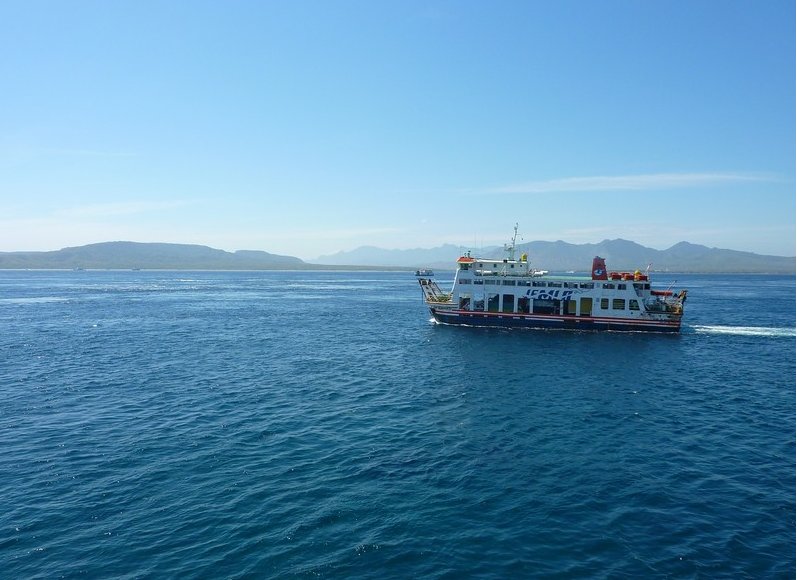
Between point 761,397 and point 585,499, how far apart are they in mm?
28772

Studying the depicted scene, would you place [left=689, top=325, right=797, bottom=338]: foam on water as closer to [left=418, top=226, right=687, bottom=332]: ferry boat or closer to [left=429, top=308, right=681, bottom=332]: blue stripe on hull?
[left=418, top=226, right=687, bottom=332]: ferry boat

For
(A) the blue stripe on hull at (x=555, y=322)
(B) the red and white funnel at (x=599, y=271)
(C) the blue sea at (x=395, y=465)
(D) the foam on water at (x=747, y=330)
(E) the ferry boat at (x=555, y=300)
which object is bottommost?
(C) the blue sea at (x=395, y=465)

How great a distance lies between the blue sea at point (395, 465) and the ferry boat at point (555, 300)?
17440 mm

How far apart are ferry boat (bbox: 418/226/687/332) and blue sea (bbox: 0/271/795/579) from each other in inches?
687

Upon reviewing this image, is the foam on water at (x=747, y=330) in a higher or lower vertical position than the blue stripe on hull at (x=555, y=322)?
lower

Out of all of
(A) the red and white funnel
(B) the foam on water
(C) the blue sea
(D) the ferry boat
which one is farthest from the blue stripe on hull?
(C) the blue sea

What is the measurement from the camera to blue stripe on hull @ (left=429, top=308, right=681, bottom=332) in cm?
7419

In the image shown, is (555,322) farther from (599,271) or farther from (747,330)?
(747,330)

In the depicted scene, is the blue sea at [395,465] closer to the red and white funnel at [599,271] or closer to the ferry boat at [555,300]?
the ferry boat at [555,300]

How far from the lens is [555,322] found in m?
76.6

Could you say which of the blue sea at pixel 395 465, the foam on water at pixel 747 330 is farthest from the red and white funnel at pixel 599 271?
the blue sea at pixel 395 465

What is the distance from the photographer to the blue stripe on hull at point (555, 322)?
7419 centimetres

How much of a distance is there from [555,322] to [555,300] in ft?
12.1

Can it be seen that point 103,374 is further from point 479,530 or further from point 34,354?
point 479,530
